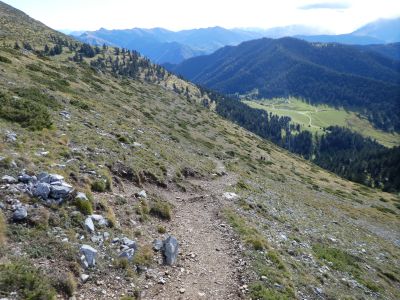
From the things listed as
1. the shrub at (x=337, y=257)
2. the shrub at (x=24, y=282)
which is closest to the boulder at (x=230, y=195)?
the shrub at (x=337, y=257)

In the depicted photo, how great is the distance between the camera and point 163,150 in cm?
3644

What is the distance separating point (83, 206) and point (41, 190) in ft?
7.09

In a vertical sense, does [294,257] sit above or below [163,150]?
below

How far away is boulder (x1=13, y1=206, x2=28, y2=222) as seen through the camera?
14.0 metres

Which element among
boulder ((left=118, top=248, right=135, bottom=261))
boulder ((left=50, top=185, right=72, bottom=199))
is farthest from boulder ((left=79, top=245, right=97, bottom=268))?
boulder ((left=50, top=185, right=72, bottom=199))

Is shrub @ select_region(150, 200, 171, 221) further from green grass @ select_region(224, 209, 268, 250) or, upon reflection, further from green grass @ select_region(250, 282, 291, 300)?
green grass @ select_region(250, 282, 291, 300)

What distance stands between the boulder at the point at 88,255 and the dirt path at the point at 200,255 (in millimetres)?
2763

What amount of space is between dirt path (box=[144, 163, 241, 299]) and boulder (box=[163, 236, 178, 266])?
1.16ft

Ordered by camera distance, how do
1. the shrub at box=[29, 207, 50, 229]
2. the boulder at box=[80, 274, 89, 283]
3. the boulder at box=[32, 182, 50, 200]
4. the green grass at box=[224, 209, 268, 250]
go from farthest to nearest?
the green grass at box=[224, 209, 268, 250] < the boulder at box=[32, 182, 50, 200] < the shrub at box=[29, 207, 50, 229] < the boulder at box=[80, 274, 89, 283]

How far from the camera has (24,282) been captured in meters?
11.3

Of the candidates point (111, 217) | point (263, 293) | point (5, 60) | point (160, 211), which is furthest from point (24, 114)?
point (5, 60)

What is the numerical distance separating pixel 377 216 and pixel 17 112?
196 feet

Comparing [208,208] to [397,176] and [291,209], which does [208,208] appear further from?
[397,176]

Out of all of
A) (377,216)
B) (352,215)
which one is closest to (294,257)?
(352,215)
